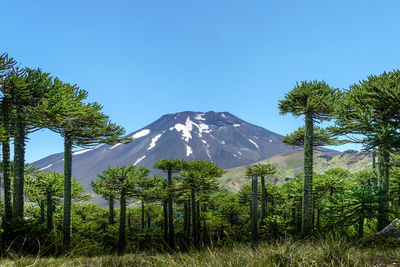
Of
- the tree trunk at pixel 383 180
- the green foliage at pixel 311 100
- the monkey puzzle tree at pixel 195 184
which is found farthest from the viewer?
the monkey puzzle tree at pixel 195 184

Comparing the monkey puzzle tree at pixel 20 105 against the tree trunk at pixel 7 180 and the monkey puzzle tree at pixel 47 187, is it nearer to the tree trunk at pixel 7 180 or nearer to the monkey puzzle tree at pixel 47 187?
the tree trunk at pixel 7 180

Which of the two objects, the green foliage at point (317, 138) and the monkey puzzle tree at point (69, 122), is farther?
the green foliage at point (317, 138)

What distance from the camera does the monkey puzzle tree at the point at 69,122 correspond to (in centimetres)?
1262

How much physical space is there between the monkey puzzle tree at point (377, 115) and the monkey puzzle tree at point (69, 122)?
50.5 feet

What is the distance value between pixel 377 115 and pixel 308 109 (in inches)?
181

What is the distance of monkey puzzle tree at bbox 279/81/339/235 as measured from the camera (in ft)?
52.3

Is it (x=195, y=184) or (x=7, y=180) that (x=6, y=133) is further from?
(x=195, y=184)

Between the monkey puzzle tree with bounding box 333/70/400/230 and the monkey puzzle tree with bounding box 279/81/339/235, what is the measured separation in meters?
1.58

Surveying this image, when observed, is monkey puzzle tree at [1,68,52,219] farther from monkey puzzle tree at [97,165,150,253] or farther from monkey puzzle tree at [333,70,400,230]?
monkey puzzle tree at [333,70,400,230]

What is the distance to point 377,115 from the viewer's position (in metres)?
12.0

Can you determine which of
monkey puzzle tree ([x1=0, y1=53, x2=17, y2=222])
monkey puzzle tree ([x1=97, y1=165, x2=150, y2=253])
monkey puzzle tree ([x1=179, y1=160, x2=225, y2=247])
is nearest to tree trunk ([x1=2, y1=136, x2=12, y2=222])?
monkey puzzle tree ([x1=0, y1=53, x2=17, y2=222])

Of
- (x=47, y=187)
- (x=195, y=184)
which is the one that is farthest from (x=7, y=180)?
(x=195, y=184)

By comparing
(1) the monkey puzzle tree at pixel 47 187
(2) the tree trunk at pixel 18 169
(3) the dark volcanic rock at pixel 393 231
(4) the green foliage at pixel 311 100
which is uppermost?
(4) the green foliage at pixel 311 100

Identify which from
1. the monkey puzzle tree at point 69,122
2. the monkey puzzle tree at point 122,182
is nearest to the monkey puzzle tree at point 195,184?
the monkey puzzle tree at point 122,182
